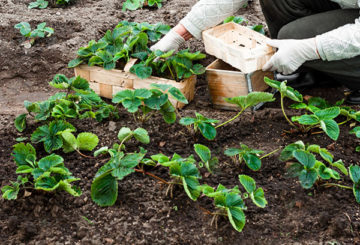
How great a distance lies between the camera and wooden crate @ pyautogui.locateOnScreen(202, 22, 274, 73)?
2.42m

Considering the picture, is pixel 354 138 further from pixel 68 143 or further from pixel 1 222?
pixel 1 222

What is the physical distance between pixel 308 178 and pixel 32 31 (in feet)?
7.80

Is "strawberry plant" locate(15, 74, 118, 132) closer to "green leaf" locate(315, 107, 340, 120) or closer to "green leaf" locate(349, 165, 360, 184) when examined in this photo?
"green leaf" locate(315, 107, 340, 120)

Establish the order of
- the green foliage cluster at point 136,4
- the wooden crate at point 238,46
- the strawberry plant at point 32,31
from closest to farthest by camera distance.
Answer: the wooden crate at point 238,46 < the strawberry plant at point 32,31 < the green foliage cluster at point 136,4

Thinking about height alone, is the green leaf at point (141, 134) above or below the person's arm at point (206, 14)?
below

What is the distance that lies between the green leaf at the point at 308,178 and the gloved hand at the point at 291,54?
30.2 inches

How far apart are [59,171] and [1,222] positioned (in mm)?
303

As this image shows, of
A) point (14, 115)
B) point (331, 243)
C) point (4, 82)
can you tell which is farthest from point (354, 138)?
point (4, 82)

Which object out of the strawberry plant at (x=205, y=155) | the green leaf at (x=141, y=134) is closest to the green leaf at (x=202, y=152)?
the strawberry plant at (x=205, y=155)

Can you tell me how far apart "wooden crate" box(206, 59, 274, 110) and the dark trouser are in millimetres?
288

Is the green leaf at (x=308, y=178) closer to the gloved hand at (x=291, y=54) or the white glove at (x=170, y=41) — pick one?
the gloved hand at (x=291, y=54)

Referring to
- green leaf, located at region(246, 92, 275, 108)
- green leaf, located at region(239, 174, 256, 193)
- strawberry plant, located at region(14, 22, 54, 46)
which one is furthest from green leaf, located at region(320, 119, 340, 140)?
strawberry plant, located at region(14, 22, 54, 46)

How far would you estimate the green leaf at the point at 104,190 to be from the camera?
6.11 ft

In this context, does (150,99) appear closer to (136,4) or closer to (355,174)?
(355,174)
